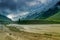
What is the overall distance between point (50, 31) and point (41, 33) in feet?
1.65

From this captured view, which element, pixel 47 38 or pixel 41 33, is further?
pixel 41 33

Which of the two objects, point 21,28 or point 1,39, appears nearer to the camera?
point 1,39

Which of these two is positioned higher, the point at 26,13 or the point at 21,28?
the point at 26,13

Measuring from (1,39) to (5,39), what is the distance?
0.58 feet

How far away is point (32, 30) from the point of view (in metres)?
9.76

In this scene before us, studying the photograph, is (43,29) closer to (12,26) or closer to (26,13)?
(26,13)

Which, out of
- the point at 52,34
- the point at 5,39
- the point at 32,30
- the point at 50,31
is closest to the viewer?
the point at 5,39

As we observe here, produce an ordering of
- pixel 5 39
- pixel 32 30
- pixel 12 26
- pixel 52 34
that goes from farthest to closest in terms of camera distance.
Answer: pixel 12 26 → pixel 32 30 → pixel 52 34 → pixel 5 39

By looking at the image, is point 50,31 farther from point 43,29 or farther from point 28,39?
point 28,39

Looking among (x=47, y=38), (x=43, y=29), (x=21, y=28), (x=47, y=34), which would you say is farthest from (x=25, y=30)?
(x=47, y=38)

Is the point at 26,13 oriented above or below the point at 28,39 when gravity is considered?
above

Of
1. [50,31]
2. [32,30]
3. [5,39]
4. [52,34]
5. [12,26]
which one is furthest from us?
[12,26]

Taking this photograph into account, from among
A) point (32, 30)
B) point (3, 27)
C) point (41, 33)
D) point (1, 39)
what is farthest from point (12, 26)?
point (1, 39)

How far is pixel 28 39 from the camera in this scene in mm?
7336
